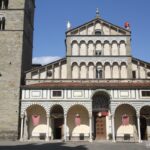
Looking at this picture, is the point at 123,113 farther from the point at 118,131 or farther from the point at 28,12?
the point at 28,12

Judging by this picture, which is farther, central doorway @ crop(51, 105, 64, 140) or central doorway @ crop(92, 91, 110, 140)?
central doorway @ crop(51, 105, 64, 140)

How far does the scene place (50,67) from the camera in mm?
34438

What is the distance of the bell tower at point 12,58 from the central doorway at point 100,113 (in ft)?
30.7

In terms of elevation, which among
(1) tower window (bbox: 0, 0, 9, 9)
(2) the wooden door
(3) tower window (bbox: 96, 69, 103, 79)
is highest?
(1) tower window (bbox: 0, 0, 9, 9)

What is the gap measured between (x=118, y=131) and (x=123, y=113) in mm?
2294

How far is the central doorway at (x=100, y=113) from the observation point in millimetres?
32469

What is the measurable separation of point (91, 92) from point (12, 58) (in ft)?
35.3

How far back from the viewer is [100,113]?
32469 mm

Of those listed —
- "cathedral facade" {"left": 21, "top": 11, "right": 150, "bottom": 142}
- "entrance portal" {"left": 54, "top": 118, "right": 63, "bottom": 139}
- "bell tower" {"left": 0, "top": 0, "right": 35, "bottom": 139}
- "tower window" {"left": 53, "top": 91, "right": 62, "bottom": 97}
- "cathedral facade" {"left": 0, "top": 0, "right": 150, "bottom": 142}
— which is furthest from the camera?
"entrance portal" {"left": 54, "top": 118, "right": 63, "bottom": 139}

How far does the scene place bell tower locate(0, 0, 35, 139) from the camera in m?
30.9

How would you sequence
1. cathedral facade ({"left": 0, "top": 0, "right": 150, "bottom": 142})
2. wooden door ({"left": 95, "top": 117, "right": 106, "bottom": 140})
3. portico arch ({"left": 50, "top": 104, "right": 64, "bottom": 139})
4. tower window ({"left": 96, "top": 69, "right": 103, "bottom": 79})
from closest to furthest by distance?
cathedral facade ({"left": 0, "top": 0, "right": 150, "bottom": 142})
wooden door ({"left": 95, "top": 117, "right": 106, "bottom": 140})
portico arch ({"left": 50, "top": 104, "right": 64, "bottom": 139})
tower window ({"left": 96, "top": 69, "right": 103, "bottom": 79})

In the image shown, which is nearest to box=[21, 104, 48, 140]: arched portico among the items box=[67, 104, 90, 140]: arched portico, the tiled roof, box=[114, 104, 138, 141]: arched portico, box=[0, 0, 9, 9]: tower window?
the tiled roof

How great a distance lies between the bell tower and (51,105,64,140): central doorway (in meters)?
→ 4.66

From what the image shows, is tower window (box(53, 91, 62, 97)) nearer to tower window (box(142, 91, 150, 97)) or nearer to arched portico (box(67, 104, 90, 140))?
arched portico (box(67, 104, 90, 140))
